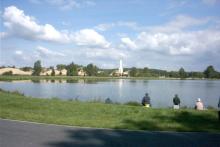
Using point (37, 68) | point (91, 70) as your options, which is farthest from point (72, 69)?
point (37, 68)

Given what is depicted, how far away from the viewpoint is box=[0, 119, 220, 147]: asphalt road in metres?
10.5

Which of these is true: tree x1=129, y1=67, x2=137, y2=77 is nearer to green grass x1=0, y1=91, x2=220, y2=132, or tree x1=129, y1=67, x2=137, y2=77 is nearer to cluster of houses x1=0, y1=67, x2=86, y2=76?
cluster of houses x1=0, y1=67, x2=86, y2=76

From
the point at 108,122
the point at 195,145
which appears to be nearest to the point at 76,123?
the point at 108,122

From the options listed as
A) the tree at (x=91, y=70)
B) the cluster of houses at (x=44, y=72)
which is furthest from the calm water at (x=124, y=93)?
the cluster of houses at (x=44, y=72)

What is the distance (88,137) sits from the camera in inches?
460

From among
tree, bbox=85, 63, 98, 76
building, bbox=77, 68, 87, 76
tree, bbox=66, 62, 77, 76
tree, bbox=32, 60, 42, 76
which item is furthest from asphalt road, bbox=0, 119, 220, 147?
building, bbox=77, 68, 87, 76

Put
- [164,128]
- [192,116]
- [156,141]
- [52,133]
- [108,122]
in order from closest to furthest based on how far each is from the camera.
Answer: [156,141]
[52,133]
[164,128]
[108,122]
[192,116]

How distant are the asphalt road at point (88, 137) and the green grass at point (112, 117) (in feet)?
4.44

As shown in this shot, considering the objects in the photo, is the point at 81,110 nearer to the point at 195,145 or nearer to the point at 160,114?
the point at 160,114

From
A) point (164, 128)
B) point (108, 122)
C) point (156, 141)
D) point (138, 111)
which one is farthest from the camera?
point (138, 111)

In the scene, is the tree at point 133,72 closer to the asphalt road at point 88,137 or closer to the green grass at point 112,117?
the green grass at point 112,117

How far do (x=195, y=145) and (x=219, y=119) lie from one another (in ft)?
20.2

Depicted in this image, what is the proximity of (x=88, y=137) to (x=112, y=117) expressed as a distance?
18.6 ft

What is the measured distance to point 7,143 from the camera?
1034 centimetres
